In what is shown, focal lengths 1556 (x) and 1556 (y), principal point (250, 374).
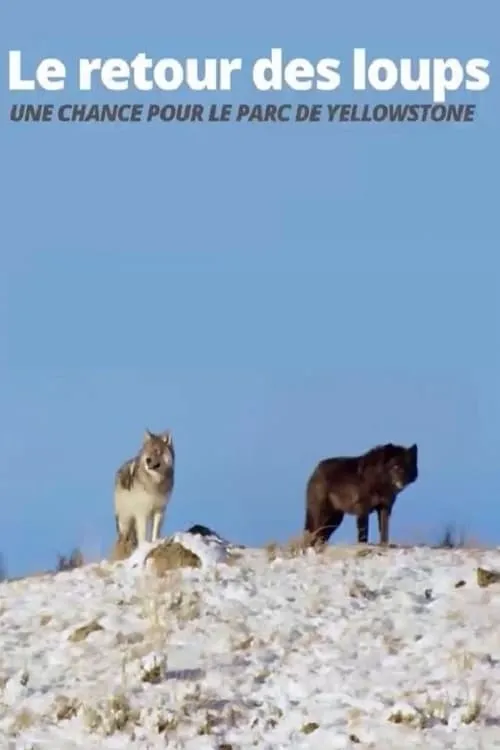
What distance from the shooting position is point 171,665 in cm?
1238

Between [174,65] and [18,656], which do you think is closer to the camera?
[18,656]

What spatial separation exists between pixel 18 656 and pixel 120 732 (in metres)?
2.24

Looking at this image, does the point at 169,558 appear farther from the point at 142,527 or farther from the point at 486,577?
the point at 486,577

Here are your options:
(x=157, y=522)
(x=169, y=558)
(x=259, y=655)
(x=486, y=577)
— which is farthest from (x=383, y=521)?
(x=259, y=655)

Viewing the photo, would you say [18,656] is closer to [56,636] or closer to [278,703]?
[56,636]

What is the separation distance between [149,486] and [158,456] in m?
0.36

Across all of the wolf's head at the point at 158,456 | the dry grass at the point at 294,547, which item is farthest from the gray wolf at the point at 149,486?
the dry grass at the point at 294,547

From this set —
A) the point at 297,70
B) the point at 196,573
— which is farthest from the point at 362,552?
the point at 297,70

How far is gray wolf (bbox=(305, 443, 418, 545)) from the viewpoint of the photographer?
18344 mm

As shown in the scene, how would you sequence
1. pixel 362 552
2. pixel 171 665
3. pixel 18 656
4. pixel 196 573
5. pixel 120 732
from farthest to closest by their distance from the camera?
1. pixel 362 552
2. pixel 196 573
3. pixel 18 656
4. pixel 171 665
5. pixel 120 732

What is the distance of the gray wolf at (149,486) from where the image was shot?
702 inches

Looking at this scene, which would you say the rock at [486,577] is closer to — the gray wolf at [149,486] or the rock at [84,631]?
the rock at [84,631]

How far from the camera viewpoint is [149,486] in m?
17.8

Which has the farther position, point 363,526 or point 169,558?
point 363,526
